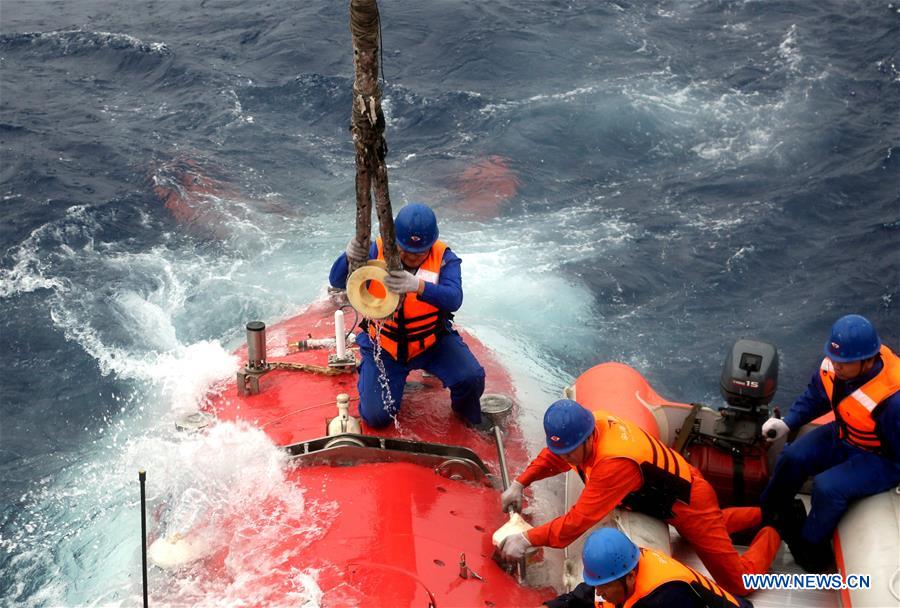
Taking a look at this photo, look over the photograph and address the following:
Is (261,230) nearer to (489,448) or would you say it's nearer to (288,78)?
(288,78)

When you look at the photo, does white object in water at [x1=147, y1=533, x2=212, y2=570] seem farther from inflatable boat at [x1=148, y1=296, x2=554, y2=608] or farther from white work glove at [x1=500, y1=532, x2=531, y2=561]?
white work glove at [x1=500, y1=532, x2=531, y2=561]

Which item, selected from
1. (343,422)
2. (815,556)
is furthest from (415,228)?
(815,556)

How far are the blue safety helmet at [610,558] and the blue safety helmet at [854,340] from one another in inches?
61.5

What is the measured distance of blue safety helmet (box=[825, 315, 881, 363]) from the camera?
14.5 ft

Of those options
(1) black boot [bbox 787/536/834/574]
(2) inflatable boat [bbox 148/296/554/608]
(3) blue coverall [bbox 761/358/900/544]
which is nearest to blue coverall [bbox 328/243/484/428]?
(2) inflatable boat [bbox 148/296/554/608]

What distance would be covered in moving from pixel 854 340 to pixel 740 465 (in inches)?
40.9

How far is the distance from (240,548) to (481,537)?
1179mm

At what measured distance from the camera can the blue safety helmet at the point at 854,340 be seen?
4.43 meters

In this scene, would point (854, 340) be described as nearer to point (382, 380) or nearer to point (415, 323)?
point (415, 323)

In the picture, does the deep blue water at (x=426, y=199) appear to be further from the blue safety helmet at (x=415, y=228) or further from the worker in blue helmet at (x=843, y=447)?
the worker in blue helmet at (x=843, y=447)

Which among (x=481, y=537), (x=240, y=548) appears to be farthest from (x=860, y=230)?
(x=240, y=548)

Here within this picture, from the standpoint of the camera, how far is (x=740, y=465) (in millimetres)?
5141

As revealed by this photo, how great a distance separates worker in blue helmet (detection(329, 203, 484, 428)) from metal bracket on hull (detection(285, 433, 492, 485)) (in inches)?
17.5

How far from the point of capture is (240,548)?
15.1 feet
